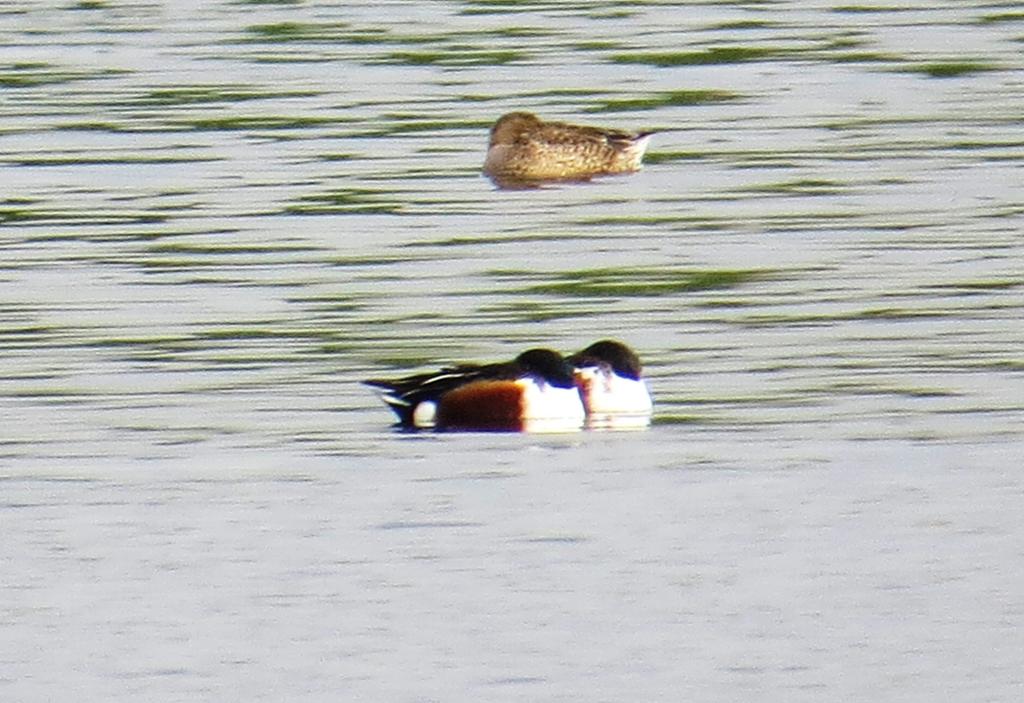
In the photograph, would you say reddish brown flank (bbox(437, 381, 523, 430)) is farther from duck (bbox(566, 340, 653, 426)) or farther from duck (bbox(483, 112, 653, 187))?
duck (bbox(483, 112, 653, 187))

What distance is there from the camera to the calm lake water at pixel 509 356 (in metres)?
9.29

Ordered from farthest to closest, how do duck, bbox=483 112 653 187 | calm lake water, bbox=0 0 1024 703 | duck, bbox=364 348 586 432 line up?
duck, bbox=483 112 653 187 < duck, bbox=364 348 586 432 < calm lake water, bbox=0 0 1024 703

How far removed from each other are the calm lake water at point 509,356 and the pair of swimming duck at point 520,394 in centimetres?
19

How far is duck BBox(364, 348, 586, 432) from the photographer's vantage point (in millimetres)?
12805

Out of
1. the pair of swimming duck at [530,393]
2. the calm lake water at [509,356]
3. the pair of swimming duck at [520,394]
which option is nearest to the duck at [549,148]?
the calm lake water at [509,356]

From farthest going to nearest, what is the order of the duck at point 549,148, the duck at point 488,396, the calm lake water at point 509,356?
the duck at point 549,148
the duck at point 488,396
the calm lake water at point 509,356

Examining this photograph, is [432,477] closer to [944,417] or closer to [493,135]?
[944,417]

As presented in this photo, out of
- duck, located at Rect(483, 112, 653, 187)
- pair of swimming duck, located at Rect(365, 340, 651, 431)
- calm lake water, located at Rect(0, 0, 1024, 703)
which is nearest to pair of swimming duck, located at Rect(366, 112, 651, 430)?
pair of swimming duck, located at Rect(365, 340, 651, 431)

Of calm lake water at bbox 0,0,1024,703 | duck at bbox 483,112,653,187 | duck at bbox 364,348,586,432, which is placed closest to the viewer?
calm lake water at bbox 0,0,1024,703

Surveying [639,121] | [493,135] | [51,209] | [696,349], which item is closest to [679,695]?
[696,349]

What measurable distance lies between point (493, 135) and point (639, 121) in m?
2.23

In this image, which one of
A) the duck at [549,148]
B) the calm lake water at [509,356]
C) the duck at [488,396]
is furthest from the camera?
the duck at [549,148]

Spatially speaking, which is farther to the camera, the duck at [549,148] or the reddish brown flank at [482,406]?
the duck at [549,148]

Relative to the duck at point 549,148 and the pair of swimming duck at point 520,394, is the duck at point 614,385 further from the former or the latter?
the duck at point 549,148
